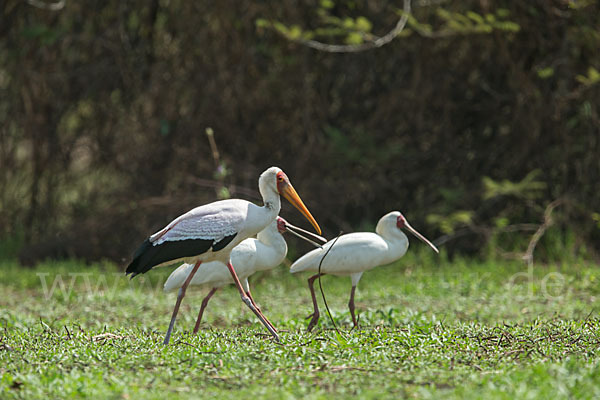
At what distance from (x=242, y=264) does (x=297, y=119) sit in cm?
477

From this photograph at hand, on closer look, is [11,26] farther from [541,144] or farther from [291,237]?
[541,144]

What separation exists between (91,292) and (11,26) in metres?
4.68

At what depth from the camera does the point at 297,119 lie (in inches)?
420

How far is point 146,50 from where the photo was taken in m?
11.0

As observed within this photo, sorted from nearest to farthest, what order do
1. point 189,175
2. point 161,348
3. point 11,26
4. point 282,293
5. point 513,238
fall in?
1. point 161,348
2. point 282,293
3. point 513,238
4. point 189,175
5. point 11,26

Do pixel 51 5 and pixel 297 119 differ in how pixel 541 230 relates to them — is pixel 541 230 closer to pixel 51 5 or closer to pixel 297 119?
pixel 297 119

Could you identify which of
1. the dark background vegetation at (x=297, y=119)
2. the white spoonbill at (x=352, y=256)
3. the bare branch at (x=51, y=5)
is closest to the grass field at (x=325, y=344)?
the white spoonbill at (x=352, y=256)

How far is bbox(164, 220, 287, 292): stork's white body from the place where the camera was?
241 inches

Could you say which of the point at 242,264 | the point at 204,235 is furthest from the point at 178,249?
the point at 242,264

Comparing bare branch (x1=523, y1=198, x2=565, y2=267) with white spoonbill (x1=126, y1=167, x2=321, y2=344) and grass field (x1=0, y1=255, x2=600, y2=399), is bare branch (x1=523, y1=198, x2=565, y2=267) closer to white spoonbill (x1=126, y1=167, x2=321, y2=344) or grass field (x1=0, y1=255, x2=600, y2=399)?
grass field (x1=0, y1=255, x2=600, y2=399)

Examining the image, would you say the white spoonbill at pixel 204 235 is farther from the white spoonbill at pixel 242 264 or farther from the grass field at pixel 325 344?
the white spoonbill at pixel 242 264

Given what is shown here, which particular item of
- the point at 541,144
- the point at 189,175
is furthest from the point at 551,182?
the point at 189,175

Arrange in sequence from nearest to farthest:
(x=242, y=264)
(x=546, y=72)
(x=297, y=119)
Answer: (x=242, y=264) < (x=546, y=72) < (x=297, y=119)

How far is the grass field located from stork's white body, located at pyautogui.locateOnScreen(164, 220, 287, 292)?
0.43 m
